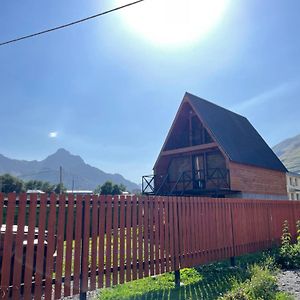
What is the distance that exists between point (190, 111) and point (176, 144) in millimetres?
2696

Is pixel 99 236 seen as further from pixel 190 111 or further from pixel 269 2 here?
pixel 190 111

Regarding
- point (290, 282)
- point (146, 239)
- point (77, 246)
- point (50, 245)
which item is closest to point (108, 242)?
point (77, 246)

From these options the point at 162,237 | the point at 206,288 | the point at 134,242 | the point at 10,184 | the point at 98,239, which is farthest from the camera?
the point at 10,184

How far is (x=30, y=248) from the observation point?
4.57 m

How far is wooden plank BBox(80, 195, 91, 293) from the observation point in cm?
505

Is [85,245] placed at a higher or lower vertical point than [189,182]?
lower

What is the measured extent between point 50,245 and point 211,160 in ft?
54.8

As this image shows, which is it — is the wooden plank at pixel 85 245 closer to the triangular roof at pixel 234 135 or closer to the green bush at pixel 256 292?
the green bush at pixel 256 292

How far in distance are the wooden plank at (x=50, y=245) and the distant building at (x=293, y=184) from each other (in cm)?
2950

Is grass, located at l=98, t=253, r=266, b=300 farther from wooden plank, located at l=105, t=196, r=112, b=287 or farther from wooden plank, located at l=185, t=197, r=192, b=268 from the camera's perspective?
wooden plank, located at l=185, t=197, r=192, b=268

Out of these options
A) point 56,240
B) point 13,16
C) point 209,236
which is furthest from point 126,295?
point 13,16

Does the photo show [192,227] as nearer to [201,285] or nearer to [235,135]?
[201,285]

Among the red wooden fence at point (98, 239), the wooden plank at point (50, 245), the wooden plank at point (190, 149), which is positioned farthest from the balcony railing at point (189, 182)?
the wooden plank at point (50, 245)

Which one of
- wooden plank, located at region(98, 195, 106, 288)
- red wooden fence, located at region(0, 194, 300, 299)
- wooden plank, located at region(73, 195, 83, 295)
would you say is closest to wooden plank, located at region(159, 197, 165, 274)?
red wooden fence, located at region(0, 194, 300, 299)
